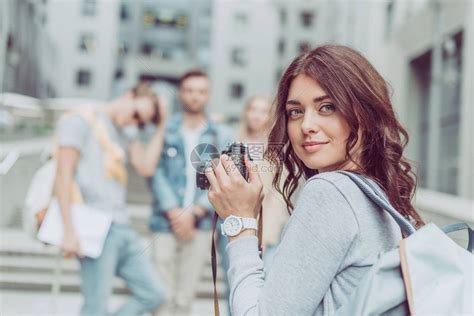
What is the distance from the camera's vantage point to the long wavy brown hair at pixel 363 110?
1.23 metres

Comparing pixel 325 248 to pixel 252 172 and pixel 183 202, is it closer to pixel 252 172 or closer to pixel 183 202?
pixel 252 172

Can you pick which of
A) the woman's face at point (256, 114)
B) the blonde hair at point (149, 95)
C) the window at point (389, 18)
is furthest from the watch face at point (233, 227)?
the window at point (389, 18)

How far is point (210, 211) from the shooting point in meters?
3.64

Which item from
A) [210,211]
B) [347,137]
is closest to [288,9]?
[210,211]

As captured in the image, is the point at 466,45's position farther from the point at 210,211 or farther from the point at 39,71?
the point at 210,211

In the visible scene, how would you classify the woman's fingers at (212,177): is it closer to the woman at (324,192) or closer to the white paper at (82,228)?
the woman at (324,192)

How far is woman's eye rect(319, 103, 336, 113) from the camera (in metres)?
1.25

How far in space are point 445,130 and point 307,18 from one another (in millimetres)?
4240

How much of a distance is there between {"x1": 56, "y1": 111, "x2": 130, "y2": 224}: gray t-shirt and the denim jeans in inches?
4.3

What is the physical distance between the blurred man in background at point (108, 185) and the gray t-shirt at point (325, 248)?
2.01m

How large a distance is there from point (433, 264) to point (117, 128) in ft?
8.13

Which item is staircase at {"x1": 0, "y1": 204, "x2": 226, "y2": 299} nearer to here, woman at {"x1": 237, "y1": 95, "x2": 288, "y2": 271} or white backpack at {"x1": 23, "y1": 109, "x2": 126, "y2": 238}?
woman at {"x1": 237, "y1": 95, "x2": 288, "y2": 271}

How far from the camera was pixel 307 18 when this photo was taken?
14.4 metres

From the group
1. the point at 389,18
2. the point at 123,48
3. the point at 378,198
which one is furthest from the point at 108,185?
the point at 389,18
